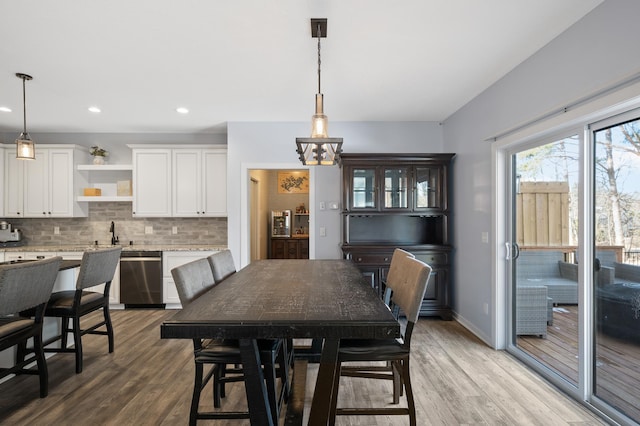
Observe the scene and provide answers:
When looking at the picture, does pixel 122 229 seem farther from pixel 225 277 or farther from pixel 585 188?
pixel 585 188

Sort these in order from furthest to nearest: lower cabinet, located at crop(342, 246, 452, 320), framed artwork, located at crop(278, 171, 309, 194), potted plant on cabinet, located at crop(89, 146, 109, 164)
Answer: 1. framed artwork, located at crop(278, 171, 309, 194)
2. potted plant on cabinet, located at crop(89, 146, 109, 164)
3. lower cabinet, located at crop(342, 246, 452, 320)

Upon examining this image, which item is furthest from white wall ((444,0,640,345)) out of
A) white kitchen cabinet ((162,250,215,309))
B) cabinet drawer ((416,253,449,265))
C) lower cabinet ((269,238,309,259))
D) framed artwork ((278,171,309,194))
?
framed artwork ((278,171,309,194))

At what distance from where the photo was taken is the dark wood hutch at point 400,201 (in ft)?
13.1

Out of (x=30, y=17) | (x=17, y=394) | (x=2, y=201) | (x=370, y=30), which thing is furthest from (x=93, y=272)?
(x=2, y=201)

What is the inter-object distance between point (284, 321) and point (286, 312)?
11 cm

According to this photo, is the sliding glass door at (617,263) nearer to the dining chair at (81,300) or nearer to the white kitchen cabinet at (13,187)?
the dining chair at (81,300)

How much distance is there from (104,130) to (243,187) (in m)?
2.41

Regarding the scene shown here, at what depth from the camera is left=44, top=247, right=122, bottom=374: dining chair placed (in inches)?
105

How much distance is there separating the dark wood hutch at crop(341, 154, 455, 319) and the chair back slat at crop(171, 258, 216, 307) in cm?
206

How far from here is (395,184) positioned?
13.5ft

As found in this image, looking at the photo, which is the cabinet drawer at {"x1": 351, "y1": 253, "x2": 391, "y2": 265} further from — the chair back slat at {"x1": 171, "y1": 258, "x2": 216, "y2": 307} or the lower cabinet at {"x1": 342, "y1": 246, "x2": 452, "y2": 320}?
the chair back slat at {"x1": 171, "y1": 258, "x2": 216, "y2": 307}

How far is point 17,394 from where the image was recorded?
2.34 m

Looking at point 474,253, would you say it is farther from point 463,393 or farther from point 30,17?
point 30,17

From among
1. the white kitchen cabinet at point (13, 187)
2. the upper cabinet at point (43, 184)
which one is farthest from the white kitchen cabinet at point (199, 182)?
the white kitchen cabinet at point (13, 187)
